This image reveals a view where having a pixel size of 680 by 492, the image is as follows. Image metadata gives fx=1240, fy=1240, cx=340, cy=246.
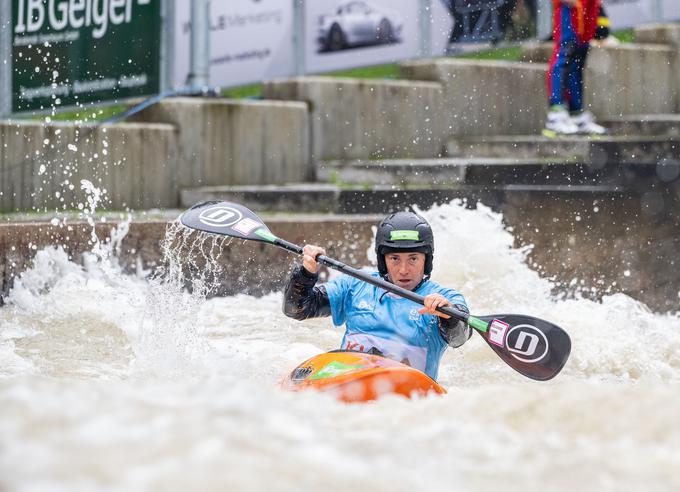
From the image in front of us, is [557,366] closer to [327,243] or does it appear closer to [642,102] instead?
[327,243]

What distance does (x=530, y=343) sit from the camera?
5.73 metres

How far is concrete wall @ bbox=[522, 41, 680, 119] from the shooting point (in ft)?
38.1

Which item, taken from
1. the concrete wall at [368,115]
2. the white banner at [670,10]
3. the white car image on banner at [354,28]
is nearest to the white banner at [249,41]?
the white car image on banner at [354,28]

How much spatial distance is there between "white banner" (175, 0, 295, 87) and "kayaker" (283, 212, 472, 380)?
6448 millimetres

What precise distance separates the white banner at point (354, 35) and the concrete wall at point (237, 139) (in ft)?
4.07

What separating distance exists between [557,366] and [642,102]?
21.9 ft

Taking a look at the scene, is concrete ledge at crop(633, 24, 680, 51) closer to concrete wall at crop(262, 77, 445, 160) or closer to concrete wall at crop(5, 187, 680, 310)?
concrete wall at crop(262, 77, 445, 160)

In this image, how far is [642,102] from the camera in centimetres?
1175

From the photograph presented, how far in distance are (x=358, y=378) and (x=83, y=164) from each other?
5551 millimetres

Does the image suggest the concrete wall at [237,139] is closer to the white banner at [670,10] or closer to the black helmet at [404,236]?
the white banner at [670,10]

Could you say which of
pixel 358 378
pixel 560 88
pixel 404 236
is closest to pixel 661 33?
pixel 560 88

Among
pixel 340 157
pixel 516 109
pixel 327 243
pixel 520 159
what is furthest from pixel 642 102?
pixel 327 243

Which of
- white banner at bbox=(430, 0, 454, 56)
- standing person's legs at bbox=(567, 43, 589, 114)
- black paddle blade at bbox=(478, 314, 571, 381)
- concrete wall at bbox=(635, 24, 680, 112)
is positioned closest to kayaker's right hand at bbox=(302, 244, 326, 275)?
black paddle blade at bbox=(478, 314, 571, 381)

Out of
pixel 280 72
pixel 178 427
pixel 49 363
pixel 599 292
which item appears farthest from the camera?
pixel 280 72
